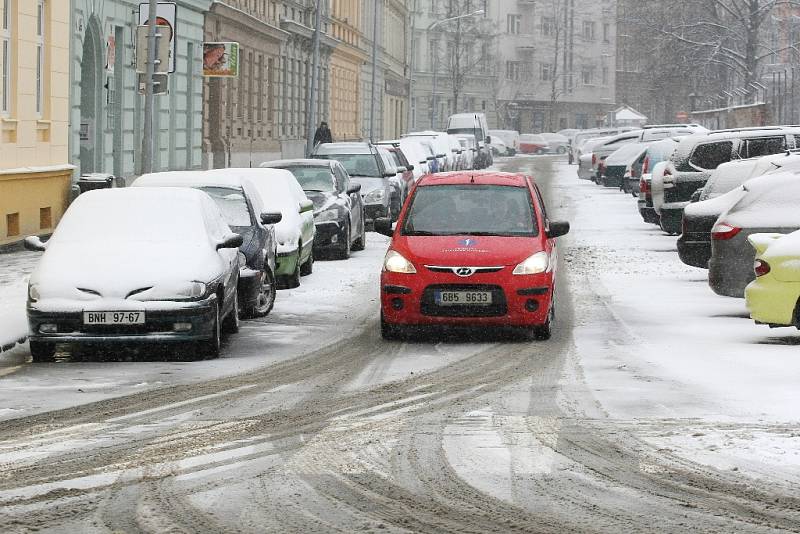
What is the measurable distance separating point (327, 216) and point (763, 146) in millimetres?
7329

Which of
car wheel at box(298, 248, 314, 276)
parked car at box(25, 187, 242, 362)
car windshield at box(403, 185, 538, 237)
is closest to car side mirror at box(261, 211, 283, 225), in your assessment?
car windshield at box(403, 185, 538, 237)

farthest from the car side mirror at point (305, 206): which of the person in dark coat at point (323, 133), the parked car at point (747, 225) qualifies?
the person in dark coat at point (323, 133)

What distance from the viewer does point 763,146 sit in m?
26.9

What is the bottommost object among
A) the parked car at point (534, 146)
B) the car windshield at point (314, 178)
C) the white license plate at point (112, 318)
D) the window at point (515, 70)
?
the white license plate at point (112, 318)

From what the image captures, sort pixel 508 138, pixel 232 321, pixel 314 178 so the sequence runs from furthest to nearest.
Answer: pixel 508 138
pixel 314 178
pixel 232 321

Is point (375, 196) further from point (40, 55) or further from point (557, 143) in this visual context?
point (557, 143)

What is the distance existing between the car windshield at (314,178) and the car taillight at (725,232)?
30.3ft

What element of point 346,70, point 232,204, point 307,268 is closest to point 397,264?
point 232,204

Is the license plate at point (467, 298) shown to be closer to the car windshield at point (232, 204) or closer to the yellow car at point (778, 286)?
the yellow car at point (778, 286)

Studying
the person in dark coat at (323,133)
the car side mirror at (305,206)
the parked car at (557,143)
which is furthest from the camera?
the parked car at (557,143)

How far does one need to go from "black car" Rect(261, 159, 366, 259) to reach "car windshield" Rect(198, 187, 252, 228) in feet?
20.6

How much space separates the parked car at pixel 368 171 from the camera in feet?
97.8

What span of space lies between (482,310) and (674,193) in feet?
44.0

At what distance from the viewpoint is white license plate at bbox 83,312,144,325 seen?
12695 millimetres
